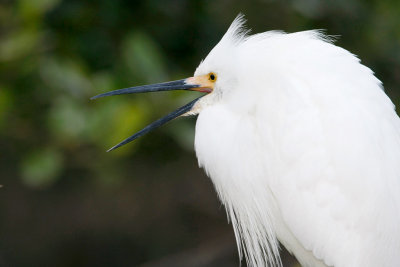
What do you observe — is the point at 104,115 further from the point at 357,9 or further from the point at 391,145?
the point at 357,9

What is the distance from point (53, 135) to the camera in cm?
234

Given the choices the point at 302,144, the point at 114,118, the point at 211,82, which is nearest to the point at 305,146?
the point at 302,144

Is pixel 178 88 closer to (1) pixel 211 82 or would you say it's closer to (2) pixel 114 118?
(1) pixel 211 82

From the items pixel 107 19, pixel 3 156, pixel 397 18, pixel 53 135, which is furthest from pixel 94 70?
pixel 397 18

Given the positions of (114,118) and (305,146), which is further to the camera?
(114,118)

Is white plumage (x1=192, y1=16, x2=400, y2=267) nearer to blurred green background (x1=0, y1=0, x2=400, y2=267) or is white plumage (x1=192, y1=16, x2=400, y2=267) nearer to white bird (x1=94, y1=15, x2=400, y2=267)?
white bird (x1=94, y1=15, x2=400, y2=267)

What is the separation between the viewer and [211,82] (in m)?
2.06

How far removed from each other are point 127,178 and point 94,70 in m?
1.24

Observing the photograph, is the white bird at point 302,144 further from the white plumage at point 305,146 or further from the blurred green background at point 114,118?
the blurred green background at point 114,118

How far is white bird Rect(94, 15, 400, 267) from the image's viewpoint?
1.84 m

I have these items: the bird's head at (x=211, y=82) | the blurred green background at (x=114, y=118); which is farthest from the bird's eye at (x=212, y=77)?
the blurred green background at (x=114, y=118)

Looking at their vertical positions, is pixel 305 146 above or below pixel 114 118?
above

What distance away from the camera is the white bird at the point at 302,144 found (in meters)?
1.84

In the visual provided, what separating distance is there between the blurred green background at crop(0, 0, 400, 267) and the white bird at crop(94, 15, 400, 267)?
241 millimetres
